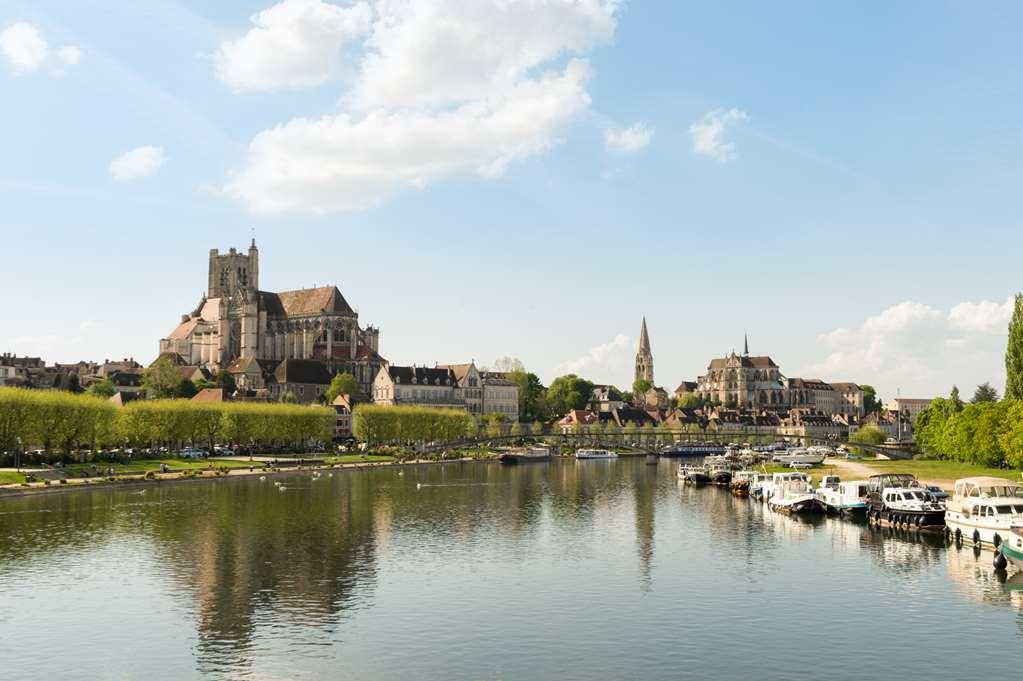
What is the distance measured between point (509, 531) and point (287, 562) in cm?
2139

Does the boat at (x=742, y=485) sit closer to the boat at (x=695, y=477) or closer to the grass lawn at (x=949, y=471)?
the boat at (x=695, y=477)

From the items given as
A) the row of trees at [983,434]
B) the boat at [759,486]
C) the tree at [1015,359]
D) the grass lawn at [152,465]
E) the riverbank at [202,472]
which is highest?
the tree at [1015,359]

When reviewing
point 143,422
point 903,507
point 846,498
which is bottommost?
point 846,498

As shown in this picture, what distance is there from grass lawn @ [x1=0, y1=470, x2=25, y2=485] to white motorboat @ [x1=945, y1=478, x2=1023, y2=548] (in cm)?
8132

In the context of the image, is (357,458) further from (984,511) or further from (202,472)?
(984,511)

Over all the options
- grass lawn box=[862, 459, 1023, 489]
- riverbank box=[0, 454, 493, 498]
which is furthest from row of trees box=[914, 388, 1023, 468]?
riverbank box=[0, 454, 493, 498]

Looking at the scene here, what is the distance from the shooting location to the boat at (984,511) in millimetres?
60406

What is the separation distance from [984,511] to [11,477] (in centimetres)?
8467

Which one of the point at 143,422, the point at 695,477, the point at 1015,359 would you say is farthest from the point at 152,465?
the point at 1015,359

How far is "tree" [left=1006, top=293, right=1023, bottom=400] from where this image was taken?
134750 mm

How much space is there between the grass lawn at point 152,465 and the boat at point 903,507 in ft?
258

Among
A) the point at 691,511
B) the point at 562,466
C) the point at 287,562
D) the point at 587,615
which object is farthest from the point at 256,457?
the point at 587,615

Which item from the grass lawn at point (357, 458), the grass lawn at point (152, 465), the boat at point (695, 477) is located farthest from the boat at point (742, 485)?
the grass lawn at point (357, 458)

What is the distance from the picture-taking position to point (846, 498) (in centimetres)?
8494
